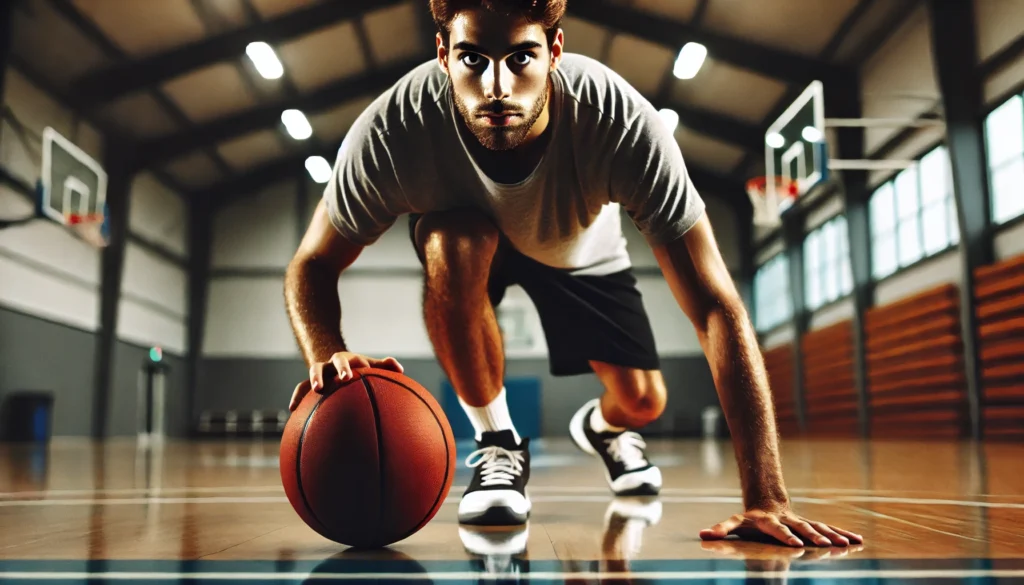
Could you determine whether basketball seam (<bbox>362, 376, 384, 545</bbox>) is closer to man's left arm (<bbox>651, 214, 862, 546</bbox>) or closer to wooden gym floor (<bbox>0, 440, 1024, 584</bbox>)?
wooden gym floor (<bbox>0, 440, 1024, 584</bbox>)

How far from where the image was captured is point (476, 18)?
153 centimetres

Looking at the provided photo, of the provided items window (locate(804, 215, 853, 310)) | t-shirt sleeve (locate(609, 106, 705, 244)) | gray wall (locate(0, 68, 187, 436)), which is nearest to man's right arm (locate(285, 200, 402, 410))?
t-shirt sleeve (locate(609, 106, 705, 244))

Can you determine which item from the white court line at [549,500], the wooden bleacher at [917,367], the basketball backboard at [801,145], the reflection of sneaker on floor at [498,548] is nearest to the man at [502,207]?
the reflection of sneaker on floor at [498,548]

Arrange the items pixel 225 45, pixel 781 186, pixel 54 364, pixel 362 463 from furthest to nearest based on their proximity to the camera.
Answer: pixel 54 364
pixel 225 45
pixel 781 186
pixel 362 463

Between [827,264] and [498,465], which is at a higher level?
[827,264]

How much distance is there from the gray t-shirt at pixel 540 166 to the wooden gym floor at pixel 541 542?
0.63 m

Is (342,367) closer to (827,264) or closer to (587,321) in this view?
(587,321)

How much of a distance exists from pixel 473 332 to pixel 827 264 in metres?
10.9

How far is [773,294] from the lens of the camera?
1430 centimetres

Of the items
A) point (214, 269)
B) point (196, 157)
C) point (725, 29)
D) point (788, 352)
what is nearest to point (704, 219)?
point (725, 29)

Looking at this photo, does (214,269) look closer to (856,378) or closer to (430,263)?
(856,378)

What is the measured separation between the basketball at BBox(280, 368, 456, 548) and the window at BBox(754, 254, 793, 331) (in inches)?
487

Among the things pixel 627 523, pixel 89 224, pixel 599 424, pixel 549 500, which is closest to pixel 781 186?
pixel 599 424

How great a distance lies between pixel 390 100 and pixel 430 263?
0.38m
